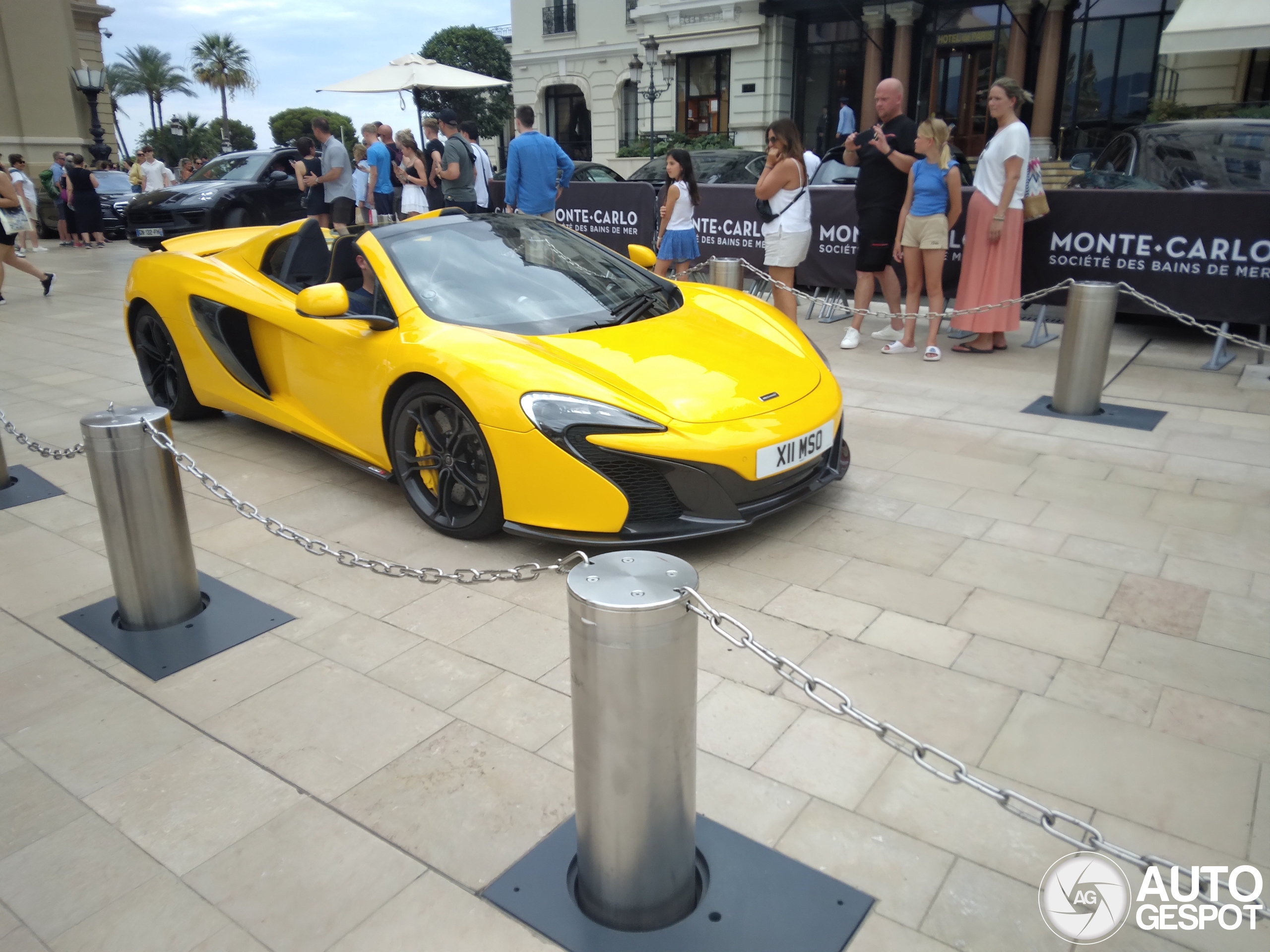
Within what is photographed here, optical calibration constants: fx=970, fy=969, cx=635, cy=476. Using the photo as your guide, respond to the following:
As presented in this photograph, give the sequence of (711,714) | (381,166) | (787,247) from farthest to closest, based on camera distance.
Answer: (381,166) < (787,247) < (711,714)

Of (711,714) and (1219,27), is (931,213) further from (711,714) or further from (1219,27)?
(1219,27)

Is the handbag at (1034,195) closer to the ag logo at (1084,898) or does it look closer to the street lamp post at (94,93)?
the ag logo at (1084,898)

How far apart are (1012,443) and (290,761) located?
4238 mm

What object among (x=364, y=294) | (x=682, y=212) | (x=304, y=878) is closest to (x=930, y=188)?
(x=682, y=212)

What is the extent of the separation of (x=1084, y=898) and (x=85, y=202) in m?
19.7

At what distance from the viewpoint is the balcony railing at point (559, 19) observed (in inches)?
1415

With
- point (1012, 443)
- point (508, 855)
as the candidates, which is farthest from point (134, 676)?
point (1012, 443)

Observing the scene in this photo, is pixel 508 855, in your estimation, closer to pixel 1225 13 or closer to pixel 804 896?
pixel 804 896

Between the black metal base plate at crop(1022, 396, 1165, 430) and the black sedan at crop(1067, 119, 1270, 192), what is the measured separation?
229 cm

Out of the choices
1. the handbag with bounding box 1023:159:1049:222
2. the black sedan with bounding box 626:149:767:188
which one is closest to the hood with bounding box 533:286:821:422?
the handbag with bounding box 1023:159:1049:222

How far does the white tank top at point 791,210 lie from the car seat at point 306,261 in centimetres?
372

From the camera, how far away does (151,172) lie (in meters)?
18.4

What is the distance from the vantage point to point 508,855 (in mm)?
2367

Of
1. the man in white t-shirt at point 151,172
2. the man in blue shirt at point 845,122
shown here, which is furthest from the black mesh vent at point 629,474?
the man in blue shirt at point 845,122
